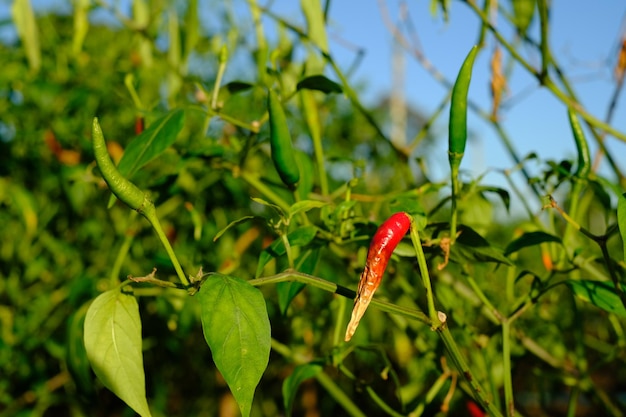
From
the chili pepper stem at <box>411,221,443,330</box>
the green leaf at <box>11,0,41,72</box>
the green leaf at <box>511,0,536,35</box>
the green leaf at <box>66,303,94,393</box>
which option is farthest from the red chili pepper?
the green leaf at <box>11,0,41,72</box>

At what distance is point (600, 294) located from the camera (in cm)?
49

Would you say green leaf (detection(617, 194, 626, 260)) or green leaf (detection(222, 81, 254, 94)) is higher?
green leaf (detection(617, 194, 626, 260))

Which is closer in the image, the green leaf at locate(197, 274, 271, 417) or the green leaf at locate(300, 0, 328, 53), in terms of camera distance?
the green leaf at locate(197, 274, 271, 417)

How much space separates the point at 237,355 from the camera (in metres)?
0.35

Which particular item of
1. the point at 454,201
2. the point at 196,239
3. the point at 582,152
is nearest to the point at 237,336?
the point at 454,201

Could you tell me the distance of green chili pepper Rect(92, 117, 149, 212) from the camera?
14.1 inches

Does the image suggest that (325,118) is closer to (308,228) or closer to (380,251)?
(308,228)

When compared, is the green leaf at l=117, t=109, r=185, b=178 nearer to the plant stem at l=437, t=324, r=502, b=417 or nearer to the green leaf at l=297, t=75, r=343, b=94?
the green leaf at l=297, t=75, r=343, b=94

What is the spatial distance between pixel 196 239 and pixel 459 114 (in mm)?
446

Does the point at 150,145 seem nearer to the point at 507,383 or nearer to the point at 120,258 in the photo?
the point at 120,258

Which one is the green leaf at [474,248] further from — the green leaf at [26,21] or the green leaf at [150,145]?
the green leaf at [26,21]

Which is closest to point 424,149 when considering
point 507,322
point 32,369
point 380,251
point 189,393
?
point 189,393

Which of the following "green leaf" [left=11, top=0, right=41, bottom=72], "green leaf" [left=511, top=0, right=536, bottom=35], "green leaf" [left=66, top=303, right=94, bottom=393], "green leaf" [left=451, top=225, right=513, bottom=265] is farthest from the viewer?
"green leaf" [left=11, top=0, right=41, bottom=72]

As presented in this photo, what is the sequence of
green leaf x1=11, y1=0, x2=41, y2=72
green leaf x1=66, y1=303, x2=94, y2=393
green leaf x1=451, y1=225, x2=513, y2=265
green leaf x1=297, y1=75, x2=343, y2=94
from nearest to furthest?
green leaf x1=451, y1=225, x2=513, y2=265 → green leaf x1=297, y1=75, x2=343, y2=94 → green leaf x1=66, y1=303, x2=94, y2=393 → green leaf x1=11, y1=0, x2=41, y2=72
